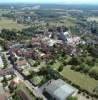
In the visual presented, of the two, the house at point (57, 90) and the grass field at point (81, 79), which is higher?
the house at point (57, 90)

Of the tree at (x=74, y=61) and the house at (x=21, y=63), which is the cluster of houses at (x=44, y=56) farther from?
the tree at (x=74, y=61)

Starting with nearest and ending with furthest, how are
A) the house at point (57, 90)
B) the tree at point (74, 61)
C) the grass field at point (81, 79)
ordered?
the house at point (57, 90), the grass field at point (81, 79), the tree at point (74, 61)

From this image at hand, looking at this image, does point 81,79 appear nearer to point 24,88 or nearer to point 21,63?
point 24,88

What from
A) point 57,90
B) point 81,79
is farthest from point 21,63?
point 57,90

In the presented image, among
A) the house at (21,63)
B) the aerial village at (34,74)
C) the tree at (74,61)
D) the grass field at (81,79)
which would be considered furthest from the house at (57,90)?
the tree at (74,61)

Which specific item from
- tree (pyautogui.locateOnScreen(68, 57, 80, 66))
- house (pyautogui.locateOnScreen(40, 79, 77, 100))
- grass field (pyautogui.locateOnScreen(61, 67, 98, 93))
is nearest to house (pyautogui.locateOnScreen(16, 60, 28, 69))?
grass field (pyautogui.locateOnScreen(61, 67, 98, 93))
